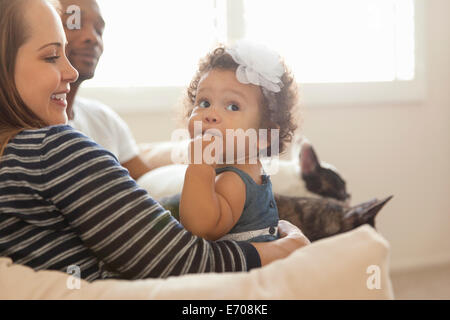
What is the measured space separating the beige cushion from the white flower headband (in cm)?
31

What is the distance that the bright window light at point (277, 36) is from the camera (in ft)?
5.66

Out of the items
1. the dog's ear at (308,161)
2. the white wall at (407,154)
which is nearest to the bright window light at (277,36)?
the white wall at (407,154)

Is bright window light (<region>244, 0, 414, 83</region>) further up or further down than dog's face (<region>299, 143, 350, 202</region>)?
further up

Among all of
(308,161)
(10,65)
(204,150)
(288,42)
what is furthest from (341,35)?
(10,65)

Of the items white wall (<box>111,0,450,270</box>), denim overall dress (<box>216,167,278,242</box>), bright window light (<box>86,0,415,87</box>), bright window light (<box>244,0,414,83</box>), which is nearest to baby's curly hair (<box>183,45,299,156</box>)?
denim overall dress (<box>216,167,278,242</box>)

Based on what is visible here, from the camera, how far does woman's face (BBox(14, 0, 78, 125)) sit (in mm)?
638

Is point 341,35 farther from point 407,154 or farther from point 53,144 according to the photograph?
point 53,144

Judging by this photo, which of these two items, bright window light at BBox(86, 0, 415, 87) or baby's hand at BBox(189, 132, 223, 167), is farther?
bright window light at BBox(86, 0, 415, 87)

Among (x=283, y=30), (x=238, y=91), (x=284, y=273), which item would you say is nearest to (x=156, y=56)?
(x=283, y=30)

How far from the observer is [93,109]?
4.80 feet

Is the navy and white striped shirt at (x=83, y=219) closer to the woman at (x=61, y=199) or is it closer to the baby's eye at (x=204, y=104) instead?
the woman at (x=61, y=199)

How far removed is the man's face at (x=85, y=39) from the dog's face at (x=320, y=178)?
97cm

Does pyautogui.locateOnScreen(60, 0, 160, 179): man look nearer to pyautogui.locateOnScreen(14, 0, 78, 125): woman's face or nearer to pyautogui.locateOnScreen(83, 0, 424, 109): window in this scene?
pyautogui.locateOnScreen(14, 0, 78, 125): woman's face
